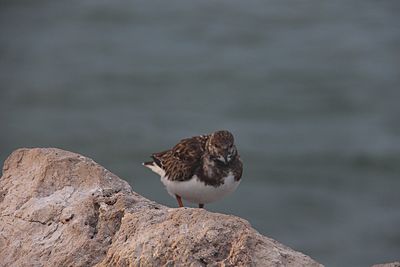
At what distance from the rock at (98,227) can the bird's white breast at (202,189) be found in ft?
7.35

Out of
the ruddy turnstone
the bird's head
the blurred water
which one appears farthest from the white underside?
the blurred water

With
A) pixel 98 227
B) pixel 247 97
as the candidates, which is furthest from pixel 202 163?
pixel 247 97

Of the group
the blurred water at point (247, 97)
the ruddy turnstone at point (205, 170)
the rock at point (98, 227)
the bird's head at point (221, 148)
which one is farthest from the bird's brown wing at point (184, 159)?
the blurred water at point (247, 97)

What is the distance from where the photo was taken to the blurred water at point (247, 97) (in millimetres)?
13610

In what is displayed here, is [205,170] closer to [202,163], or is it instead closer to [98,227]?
[202,163]

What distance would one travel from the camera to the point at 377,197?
45.7ft

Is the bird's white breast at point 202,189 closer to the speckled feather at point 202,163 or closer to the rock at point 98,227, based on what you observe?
the speckled feather at point 202,163

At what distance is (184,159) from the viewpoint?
7.78 meters

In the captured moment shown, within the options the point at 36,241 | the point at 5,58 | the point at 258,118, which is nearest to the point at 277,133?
the point at 258,118

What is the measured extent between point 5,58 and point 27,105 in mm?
1947

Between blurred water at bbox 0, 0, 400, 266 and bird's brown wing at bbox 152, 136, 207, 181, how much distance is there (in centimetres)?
464

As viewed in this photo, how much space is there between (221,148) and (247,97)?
8736 mm

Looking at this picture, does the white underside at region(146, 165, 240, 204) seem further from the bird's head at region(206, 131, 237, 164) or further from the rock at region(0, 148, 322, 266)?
the rock at region(0, 148, 322, 266)

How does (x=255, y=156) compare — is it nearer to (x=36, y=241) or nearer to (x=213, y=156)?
(x=213, y=156)
